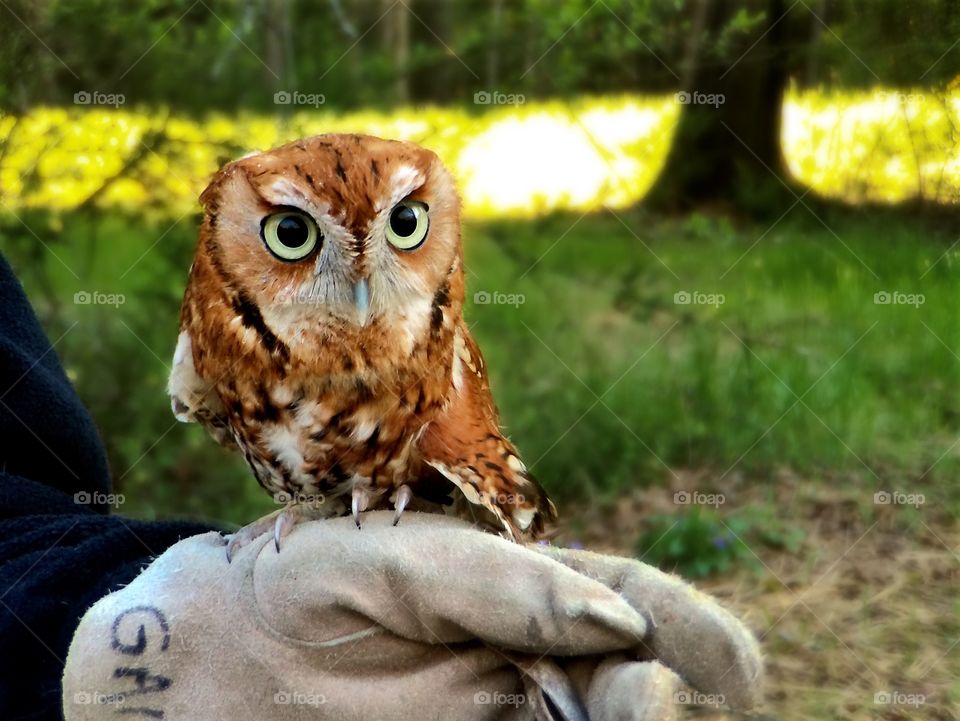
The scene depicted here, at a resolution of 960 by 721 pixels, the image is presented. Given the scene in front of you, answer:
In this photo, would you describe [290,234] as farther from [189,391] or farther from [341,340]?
[189,391]

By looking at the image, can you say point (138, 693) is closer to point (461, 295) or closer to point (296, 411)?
point (296, 411)

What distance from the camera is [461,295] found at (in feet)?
4.64

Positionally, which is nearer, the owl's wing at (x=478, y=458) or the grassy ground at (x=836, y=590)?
the owl's wing at (x=478, y=458)

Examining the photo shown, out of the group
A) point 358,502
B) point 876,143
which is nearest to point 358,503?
point 358,502

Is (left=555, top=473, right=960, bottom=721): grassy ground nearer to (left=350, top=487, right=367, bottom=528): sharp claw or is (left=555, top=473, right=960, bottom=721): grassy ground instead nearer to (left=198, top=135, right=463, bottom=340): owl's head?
(left=350, top=487, right=367, bottom=528): sharp claw

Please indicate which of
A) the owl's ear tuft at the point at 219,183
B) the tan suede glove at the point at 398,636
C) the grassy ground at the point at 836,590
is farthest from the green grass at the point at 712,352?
the tan suede glove at the point at 398,636

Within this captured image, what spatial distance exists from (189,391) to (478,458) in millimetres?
476

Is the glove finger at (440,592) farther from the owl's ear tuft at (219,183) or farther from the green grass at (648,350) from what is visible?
the green grass at (648,350)

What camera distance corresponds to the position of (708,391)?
139 inches

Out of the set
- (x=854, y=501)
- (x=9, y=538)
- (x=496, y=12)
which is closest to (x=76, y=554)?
(x=9, y=538)

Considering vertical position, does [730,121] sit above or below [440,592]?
above

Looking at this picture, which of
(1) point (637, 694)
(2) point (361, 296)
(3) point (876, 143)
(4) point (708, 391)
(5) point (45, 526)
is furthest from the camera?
(4) point (708, 391)

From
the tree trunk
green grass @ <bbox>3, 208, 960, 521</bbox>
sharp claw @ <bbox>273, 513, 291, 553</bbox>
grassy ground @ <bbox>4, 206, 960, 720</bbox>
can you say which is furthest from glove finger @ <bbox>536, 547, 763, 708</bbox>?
the tree trunk

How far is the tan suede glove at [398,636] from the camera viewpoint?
121 centimetres
